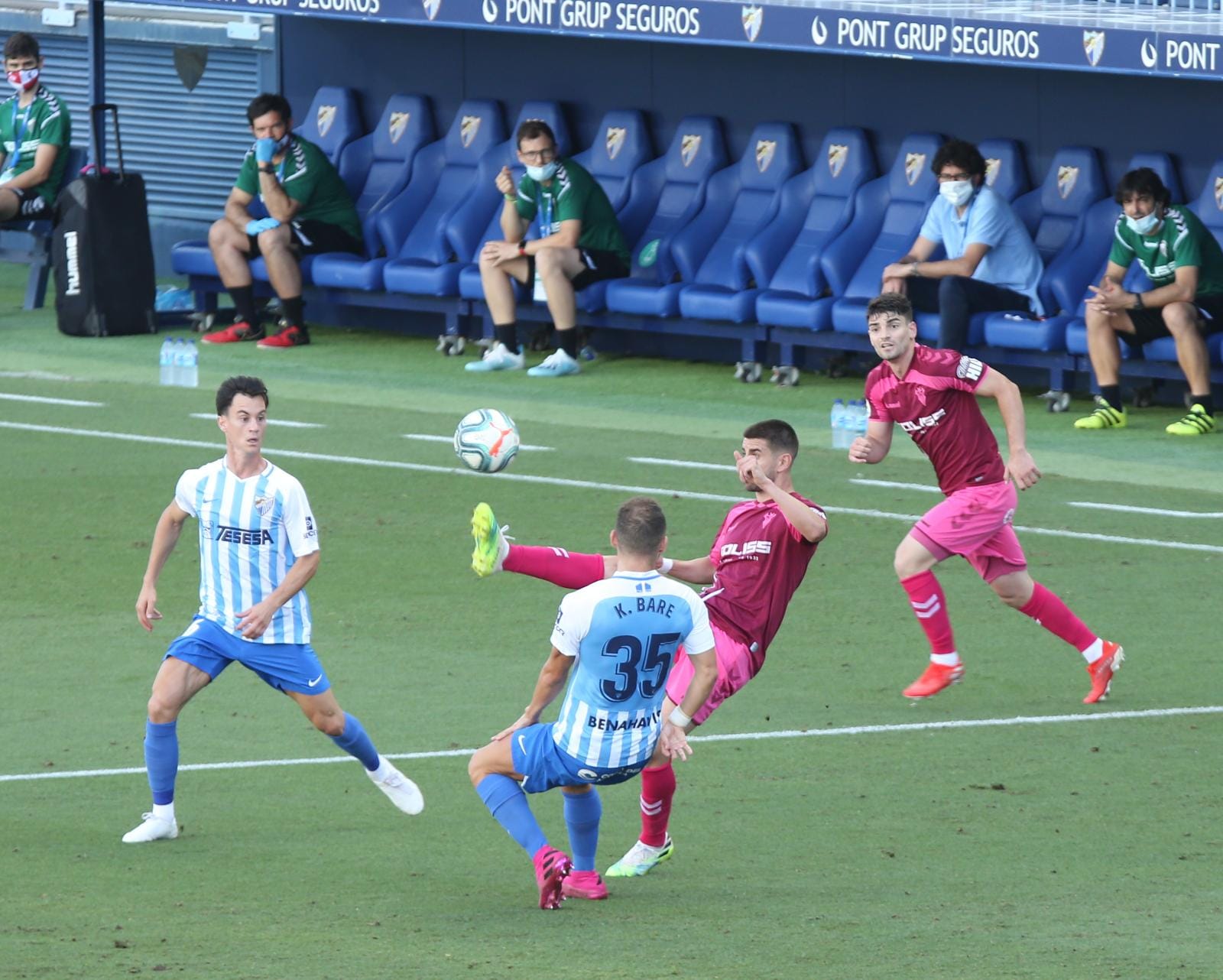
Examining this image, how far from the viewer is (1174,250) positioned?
1578cm

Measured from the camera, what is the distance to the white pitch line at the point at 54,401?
56.1ft

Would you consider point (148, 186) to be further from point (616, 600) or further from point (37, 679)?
point (616, 600)

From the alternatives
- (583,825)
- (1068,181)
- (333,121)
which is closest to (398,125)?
(333,121)

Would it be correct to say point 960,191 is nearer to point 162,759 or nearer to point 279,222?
point 279,222

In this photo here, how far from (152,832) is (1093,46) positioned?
376 inches

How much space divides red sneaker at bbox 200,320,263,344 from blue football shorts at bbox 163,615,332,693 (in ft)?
40.3

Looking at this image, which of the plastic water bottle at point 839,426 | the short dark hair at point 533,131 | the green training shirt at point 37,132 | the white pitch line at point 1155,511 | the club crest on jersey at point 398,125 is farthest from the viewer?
the club crest on jersey at point 398,125

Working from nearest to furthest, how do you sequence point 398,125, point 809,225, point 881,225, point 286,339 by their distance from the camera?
point 881,225
point 809,225
point 286,339
point 398,125

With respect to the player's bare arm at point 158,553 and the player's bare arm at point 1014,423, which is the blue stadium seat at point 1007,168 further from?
the player's bare arm at point 158,553

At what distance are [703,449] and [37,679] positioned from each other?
6.41 meters

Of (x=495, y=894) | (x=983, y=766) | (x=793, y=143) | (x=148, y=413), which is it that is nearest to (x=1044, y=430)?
(x=793, y=143)

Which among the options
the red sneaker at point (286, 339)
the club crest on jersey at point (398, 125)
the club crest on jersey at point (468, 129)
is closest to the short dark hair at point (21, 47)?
the club crest on jersey at point (398, 125)

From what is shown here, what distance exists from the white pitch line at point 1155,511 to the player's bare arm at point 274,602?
22.7 feet

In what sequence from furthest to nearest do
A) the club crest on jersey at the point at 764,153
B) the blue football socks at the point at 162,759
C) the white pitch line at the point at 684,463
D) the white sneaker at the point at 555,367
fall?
the club crest on jersey at the point at 764,153, the white sneaker at the point at 555,367, the white pitch line at the point at 684,463, the blue football socks at the point at 162,759
